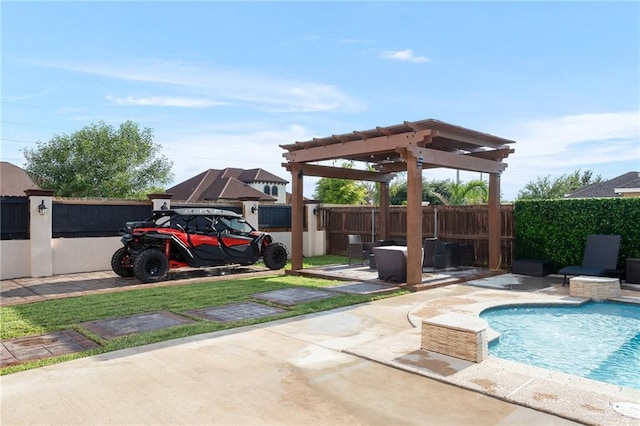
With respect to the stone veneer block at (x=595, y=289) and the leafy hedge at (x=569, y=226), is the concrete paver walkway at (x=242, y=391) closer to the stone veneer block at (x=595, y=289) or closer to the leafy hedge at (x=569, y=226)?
the stone veneer block at (x=595, y=289)

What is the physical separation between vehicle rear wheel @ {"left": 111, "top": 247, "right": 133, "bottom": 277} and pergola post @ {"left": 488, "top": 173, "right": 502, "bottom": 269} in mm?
8540

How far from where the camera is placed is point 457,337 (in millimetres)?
4230

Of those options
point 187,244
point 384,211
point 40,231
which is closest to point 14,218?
point 40,231

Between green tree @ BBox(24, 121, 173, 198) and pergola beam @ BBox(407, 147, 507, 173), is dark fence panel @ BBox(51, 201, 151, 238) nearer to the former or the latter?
pergola beam @ BBox(407, 147, 507, 173)

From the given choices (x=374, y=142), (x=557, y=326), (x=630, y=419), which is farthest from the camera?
(x=374, y=142)

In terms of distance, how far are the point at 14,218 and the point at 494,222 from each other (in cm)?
1114

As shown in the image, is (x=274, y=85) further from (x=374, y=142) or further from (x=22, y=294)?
(x=22, y=294)

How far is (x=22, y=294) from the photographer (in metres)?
7.91

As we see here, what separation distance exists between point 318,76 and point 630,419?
12931 mm

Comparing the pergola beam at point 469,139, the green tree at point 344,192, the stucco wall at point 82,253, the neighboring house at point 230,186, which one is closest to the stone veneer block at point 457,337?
the pergola beam at point 469,139

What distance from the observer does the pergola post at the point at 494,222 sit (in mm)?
10617

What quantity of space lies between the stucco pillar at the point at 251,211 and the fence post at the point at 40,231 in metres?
5.09

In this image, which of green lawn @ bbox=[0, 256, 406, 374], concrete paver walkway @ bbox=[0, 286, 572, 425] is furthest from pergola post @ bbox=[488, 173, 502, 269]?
concrete paver walkway @ bbox=[0, 286, 572, 425]

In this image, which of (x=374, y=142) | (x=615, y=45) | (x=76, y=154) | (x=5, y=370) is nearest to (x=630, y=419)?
(x=5, y=370)
